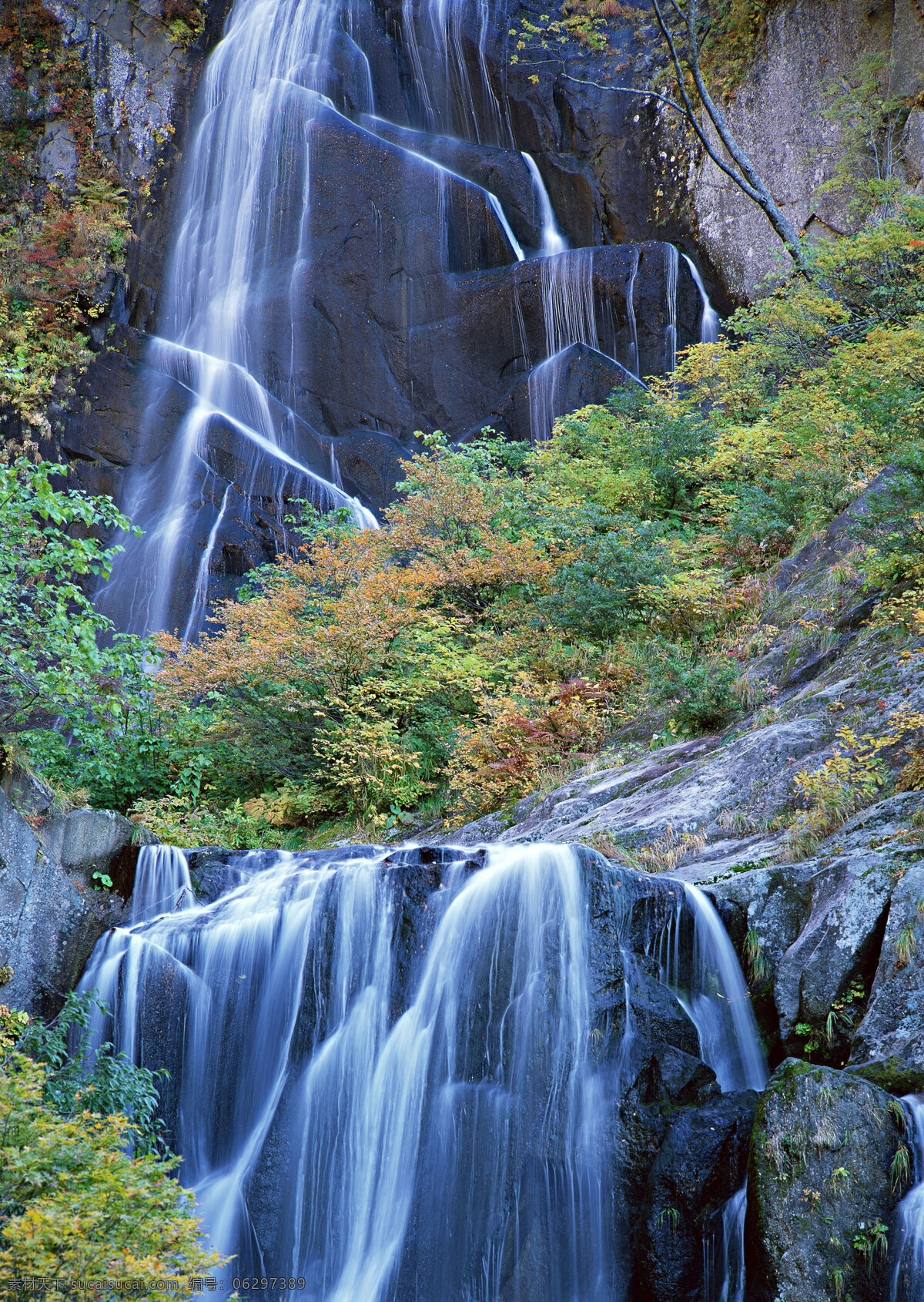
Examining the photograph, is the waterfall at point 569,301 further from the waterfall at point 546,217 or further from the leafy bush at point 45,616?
the leafy bush at point 45,616

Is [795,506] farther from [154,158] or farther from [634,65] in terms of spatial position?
[154,158]

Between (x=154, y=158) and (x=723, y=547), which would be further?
(x=154, y=158)

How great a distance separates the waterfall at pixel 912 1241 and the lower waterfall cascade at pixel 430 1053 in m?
0.76

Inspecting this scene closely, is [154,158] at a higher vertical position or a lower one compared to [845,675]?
higher

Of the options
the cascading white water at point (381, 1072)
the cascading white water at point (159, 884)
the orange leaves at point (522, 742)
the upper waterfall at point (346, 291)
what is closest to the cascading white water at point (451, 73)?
the upper waterfall at point (346, 291)

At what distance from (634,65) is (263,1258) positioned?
2533 cm

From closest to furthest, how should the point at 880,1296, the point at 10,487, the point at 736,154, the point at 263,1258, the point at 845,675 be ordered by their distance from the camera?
the point at 880,1296, the point at 263,1258, the point at 10,487, the point at 845,675, the point at 736,154

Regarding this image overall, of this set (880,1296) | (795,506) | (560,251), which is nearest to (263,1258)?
(880,1296)

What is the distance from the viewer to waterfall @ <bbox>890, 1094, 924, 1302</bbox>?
3959 mm

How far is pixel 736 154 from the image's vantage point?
14656 millimetres

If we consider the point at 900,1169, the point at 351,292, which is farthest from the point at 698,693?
the point at 351,292

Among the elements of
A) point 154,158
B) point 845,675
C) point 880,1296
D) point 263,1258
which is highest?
point 154,158

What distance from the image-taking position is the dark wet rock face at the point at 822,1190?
408 centimetres

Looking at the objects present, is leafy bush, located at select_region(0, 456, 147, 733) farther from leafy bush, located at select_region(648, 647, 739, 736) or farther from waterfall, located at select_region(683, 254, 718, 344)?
waterfall, located at select_region(683, 254, 718, 344)
